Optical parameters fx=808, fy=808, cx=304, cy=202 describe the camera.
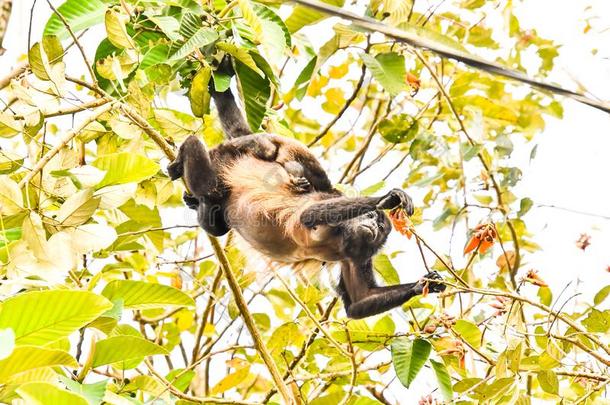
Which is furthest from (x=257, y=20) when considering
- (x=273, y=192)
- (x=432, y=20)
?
(x=432, y=20)

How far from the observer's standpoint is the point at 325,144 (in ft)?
19.3

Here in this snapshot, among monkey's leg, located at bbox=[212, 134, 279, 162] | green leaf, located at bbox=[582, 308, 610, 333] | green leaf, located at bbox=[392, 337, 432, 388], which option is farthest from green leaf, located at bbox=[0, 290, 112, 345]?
monkey's leg, located at bbox=[212, 134, 279, 162]

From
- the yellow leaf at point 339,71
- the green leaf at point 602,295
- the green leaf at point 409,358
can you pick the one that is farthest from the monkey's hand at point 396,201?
the yellow leaf at point 339,71

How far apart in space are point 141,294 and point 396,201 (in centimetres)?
112

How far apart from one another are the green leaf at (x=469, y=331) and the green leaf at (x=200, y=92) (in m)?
1.38

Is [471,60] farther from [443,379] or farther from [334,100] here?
[334,100]

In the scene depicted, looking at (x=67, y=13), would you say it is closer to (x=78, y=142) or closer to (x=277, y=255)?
(x=78, y=142)

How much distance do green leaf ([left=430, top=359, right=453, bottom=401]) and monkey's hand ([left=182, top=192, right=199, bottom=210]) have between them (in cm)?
153

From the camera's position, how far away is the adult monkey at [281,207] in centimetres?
383

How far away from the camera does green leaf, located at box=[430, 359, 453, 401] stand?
305cm

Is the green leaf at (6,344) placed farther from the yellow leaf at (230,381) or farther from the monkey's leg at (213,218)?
the yellow leaf at (230,381)

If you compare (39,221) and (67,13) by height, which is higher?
(67,13)

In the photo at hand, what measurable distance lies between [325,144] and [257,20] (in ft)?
10.2

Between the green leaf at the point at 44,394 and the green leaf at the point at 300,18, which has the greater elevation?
the green leaf at the point at 300,18
